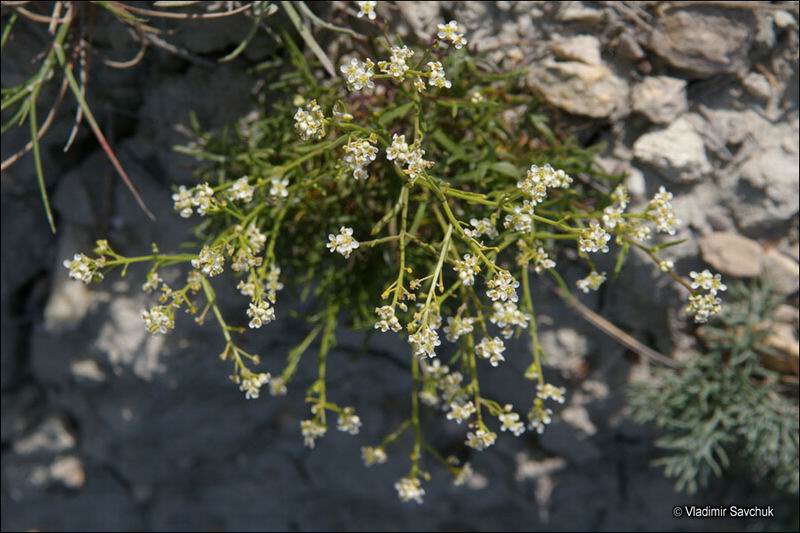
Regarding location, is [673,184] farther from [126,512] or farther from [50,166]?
[126,512]

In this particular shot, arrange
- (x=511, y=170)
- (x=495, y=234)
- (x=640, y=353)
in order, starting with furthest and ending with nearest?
1. (x=640, y=353)
2. (x=511, y=170)
3. (x=495, y=234)

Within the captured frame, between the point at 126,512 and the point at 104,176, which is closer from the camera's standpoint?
the point at 104,176

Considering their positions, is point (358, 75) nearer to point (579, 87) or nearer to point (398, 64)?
point (398, 64)

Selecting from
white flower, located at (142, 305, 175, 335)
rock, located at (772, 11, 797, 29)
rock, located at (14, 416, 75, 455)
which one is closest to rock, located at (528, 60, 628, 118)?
rock, located at (772, 11, 797, 29)

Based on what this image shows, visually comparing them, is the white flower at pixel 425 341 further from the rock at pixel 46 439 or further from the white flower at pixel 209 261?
the rock at pixel 46 439

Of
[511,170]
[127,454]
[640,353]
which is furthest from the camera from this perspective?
[127,454]

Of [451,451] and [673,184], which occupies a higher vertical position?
[673,184]

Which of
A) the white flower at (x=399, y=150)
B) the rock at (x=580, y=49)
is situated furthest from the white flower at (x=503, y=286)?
the rock at (x=580, y=49)

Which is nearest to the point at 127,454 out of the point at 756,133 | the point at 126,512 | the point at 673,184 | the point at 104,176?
the point at 126,512
